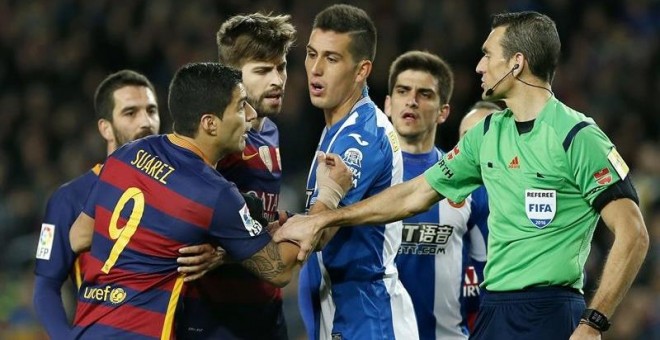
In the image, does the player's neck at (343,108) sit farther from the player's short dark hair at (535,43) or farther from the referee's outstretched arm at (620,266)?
the referee's outstretched arm at (620,266)

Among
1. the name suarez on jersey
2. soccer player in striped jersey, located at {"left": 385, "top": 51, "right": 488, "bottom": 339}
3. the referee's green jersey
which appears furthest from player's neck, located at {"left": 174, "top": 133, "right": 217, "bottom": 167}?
soccer player in striped jersey, located at {"left": 385, "top": 51, "right": 488, "bottom": 339}

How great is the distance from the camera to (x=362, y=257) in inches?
225

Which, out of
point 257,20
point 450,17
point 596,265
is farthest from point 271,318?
point 450,17

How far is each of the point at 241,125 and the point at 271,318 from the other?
46.1 inches

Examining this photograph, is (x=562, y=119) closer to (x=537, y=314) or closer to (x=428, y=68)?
(x=537, y=314)

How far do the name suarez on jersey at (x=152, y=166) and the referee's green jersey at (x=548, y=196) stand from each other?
152cm

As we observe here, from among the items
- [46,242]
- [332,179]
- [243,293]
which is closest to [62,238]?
[46,242]

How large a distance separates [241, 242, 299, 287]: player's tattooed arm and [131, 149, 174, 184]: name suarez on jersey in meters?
0.54

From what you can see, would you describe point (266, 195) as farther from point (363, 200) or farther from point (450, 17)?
point (450, 17)

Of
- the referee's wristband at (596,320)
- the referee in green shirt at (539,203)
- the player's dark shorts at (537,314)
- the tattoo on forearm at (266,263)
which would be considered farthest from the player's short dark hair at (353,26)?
the referee's wristband at (596,320)

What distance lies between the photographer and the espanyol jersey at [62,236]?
578 cm

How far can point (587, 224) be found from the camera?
491 centimetres

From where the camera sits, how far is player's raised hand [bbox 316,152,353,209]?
5.47 m

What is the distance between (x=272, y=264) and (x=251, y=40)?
54.6 inches
